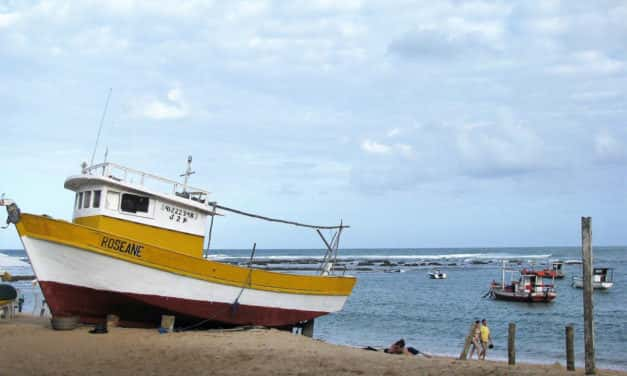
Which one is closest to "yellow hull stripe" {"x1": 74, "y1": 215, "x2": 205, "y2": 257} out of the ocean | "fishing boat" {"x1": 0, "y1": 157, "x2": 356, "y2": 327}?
"fishing boat" {"x1": 0, "y1": 157, "x2": 356, "y2": 327}

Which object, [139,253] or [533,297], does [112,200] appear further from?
[533,297]

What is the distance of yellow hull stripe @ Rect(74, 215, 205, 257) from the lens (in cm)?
1612

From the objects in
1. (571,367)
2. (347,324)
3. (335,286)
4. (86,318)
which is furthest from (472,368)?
(347,324)

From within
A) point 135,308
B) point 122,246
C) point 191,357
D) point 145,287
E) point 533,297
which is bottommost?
point 191,357

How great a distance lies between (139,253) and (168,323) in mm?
2292

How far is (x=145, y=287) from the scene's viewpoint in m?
15.8

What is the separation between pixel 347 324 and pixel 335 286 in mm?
9572

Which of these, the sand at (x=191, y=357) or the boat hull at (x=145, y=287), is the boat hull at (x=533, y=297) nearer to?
the boat hull at (x=145, y=287)

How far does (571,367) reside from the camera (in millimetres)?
14164

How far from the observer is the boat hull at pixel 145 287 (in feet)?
50.1

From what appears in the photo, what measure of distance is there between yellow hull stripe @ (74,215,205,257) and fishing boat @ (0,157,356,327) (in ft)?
0.09

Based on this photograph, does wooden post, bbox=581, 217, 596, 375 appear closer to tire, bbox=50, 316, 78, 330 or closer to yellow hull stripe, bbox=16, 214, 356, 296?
yellow hull stripe, bbox=16, 214, 356, 296

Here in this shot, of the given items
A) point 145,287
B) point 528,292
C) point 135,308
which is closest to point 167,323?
point 135,308

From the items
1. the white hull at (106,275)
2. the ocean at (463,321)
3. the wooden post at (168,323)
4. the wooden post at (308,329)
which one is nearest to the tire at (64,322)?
the white hull at (106,275)
